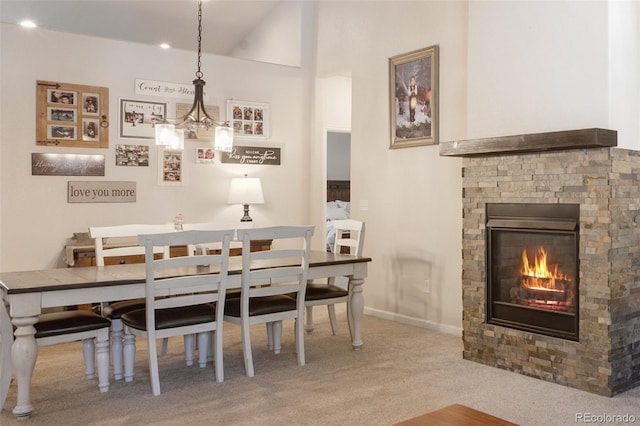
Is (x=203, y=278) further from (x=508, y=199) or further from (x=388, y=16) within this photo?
(x=388, y=16)

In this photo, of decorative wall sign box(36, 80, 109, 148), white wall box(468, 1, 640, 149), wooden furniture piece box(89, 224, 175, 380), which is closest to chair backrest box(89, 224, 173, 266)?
wooden furniture piece box(89, 224, 175, 380)

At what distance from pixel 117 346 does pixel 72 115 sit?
2.38 m

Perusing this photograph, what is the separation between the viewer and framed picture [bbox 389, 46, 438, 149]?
16.7ft

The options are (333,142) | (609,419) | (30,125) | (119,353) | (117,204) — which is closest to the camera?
(609,419)

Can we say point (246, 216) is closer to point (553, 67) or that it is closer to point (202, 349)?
point (202, 349)

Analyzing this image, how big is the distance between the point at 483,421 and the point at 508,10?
2.77 m

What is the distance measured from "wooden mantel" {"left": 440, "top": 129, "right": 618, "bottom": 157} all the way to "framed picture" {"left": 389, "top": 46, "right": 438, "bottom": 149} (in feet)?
3.58

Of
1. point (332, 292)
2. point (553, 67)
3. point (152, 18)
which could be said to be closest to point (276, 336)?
point (332, 292)

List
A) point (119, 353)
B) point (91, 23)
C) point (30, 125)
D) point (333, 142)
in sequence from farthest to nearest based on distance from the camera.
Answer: point (333, 142) < point (91, 23) < point (30, 125) < point (119, 353)

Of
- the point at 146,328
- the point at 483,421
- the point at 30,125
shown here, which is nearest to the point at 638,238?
the point at 483,421

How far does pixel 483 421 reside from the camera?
219 cm

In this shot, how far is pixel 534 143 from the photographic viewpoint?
353 centimetres

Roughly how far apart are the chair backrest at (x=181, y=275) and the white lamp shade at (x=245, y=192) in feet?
7.38

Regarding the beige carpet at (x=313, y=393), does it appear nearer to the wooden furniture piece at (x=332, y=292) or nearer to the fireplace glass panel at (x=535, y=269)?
the wooden furniture piece at (x=332, y=292)
